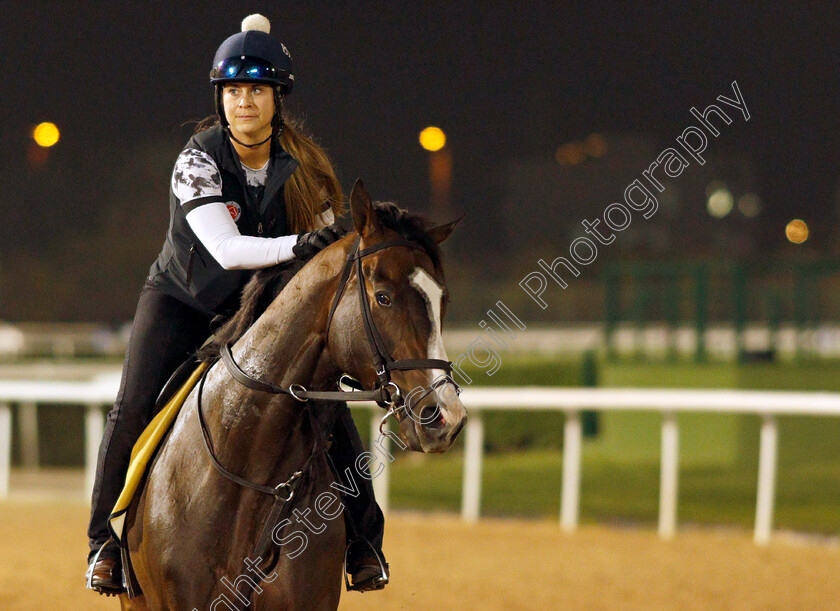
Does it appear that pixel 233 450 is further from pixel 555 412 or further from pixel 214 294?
pixel 555 412

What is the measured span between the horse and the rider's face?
0.52 metres

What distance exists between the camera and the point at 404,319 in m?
2.39

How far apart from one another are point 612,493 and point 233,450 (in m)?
8.05

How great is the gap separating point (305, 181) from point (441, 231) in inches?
26.4

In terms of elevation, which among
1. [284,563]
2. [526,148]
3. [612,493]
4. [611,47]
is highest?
[611,47]

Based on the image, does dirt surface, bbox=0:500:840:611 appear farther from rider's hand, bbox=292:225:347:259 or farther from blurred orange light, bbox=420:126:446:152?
rider's hand, bbox=292:225:347:259

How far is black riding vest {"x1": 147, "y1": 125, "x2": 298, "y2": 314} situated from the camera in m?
2.97

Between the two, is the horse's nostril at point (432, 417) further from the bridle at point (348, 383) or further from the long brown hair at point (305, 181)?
the long brown hair at point (305, 181)

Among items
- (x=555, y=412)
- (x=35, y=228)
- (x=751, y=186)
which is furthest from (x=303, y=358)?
(x=751, y=186)

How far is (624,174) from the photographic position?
3416 centimetres

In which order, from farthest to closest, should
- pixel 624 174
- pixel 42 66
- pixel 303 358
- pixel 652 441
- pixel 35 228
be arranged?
pixel 624 174
pixel 35 228
pixel 42 66
pixel 652 441
pixel 303 358

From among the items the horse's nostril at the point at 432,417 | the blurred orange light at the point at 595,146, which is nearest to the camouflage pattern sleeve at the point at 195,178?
the horse's nostril at the point at 432,417

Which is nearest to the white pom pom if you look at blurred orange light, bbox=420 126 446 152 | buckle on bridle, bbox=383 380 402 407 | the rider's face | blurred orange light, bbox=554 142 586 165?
the rider's face

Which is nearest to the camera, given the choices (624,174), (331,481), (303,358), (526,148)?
(303,358)
